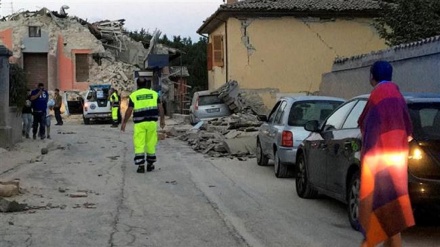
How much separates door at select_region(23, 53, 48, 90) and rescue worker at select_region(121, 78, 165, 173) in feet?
107

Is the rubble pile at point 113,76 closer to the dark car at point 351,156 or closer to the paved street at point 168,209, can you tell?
the paved street at point 168,209

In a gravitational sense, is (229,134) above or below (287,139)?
below

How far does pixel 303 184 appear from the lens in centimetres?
1034

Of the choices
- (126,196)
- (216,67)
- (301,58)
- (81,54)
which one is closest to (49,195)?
(126,196)

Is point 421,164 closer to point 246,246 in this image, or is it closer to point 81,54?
point 246,246

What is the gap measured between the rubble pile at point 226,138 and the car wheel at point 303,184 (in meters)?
6.15

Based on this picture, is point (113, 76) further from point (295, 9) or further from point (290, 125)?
point (290, 125)

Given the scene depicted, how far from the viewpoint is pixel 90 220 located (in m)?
8.44

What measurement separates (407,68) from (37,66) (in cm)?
3307

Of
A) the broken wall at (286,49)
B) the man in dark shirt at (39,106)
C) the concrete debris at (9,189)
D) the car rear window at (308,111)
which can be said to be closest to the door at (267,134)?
the car rear window at (308,111)

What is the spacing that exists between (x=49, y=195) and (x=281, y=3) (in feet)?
71.5

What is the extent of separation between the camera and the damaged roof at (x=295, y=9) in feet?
97.6

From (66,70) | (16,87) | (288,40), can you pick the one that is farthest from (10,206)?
(66,70)

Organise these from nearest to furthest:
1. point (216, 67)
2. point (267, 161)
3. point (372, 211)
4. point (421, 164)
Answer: point (372, 211) < point (421, 164) < point (267, 161) < point (216, 67)
